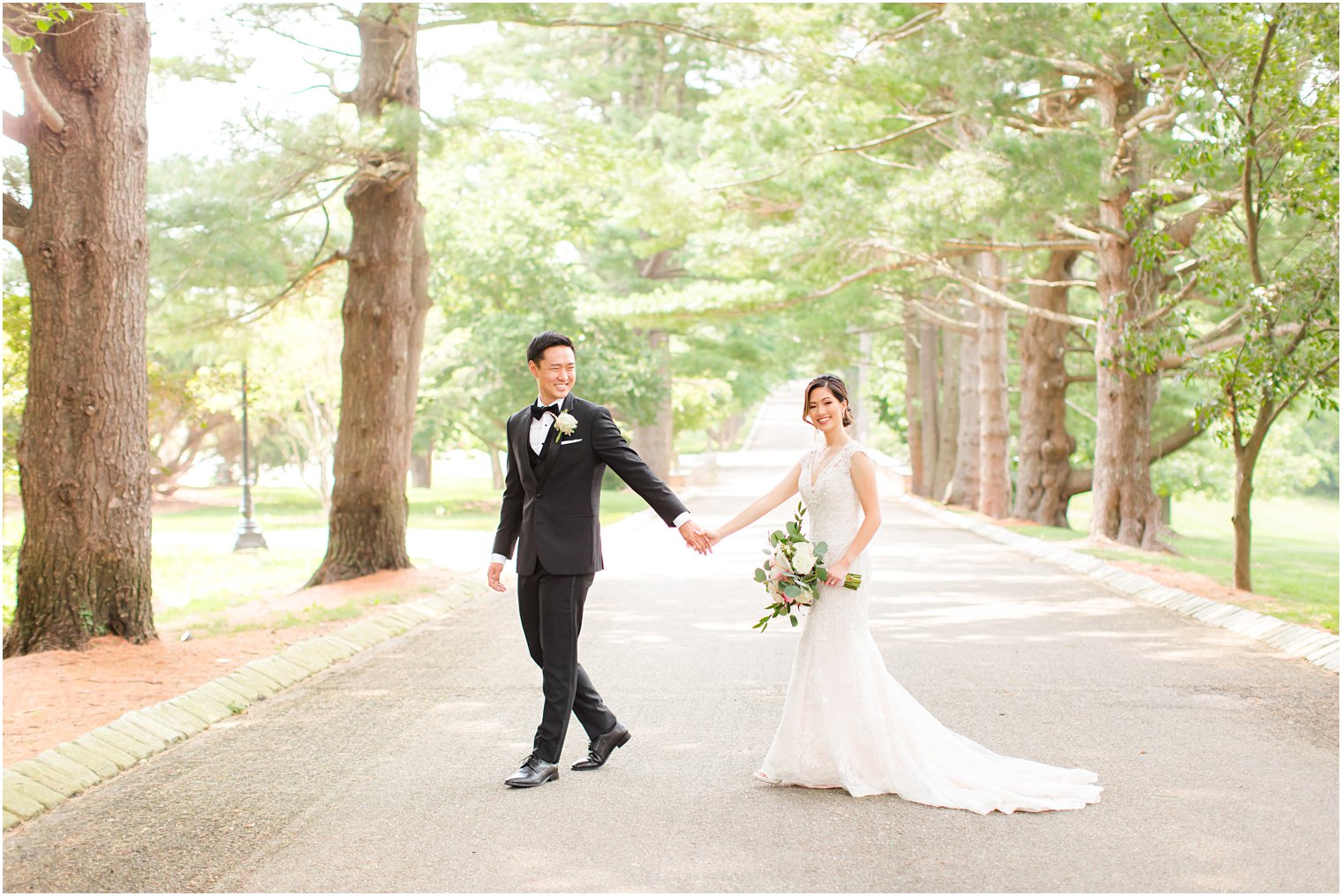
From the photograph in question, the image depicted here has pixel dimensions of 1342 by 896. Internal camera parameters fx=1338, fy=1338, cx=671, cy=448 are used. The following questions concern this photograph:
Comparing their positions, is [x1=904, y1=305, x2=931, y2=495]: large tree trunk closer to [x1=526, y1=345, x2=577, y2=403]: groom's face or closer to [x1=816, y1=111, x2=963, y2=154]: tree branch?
[x1=816, y1=111, x2=963, y2=154]: tree branch

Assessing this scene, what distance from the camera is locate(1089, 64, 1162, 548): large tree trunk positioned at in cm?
1994

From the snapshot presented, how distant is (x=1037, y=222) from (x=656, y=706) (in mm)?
12614

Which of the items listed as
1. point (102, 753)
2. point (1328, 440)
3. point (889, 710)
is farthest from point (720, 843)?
point (1328, 440)

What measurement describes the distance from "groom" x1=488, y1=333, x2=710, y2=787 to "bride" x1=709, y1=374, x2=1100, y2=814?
2.22 ft

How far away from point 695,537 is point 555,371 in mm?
1079

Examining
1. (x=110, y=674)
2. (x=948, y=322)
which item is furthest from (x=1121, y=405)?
(x=110, y=674)

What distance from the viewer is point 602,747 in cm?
683

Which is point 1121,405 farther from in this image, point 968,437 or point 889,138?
point 968,437

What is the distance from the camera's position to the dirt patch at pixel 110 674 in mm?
7492

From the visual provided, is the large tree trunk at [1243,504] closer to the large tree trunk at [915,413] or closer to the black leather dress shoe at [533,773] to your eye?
the black leather dress shoe at [533,773]

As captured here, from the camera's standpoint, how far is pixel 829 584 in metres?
6.52

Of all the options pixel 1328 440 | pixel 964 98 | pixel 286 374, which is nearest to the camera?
pixel 964 98

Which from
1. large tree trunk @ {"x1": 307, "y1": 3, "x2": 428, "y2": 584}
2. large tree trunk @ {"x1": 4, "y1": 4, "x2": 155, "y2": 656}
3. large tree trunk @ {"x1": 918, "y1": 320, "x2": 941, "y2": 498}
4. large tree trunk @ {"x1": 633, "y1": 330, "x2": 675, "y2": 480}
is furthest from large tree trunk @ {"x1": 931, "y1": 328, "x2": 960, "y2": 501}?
large tree trunk @ {"x1": 4, "y1": 4, "x2": 155, "y2": 656}

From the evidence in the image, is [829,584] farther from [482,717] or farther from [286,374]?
[286,374]
